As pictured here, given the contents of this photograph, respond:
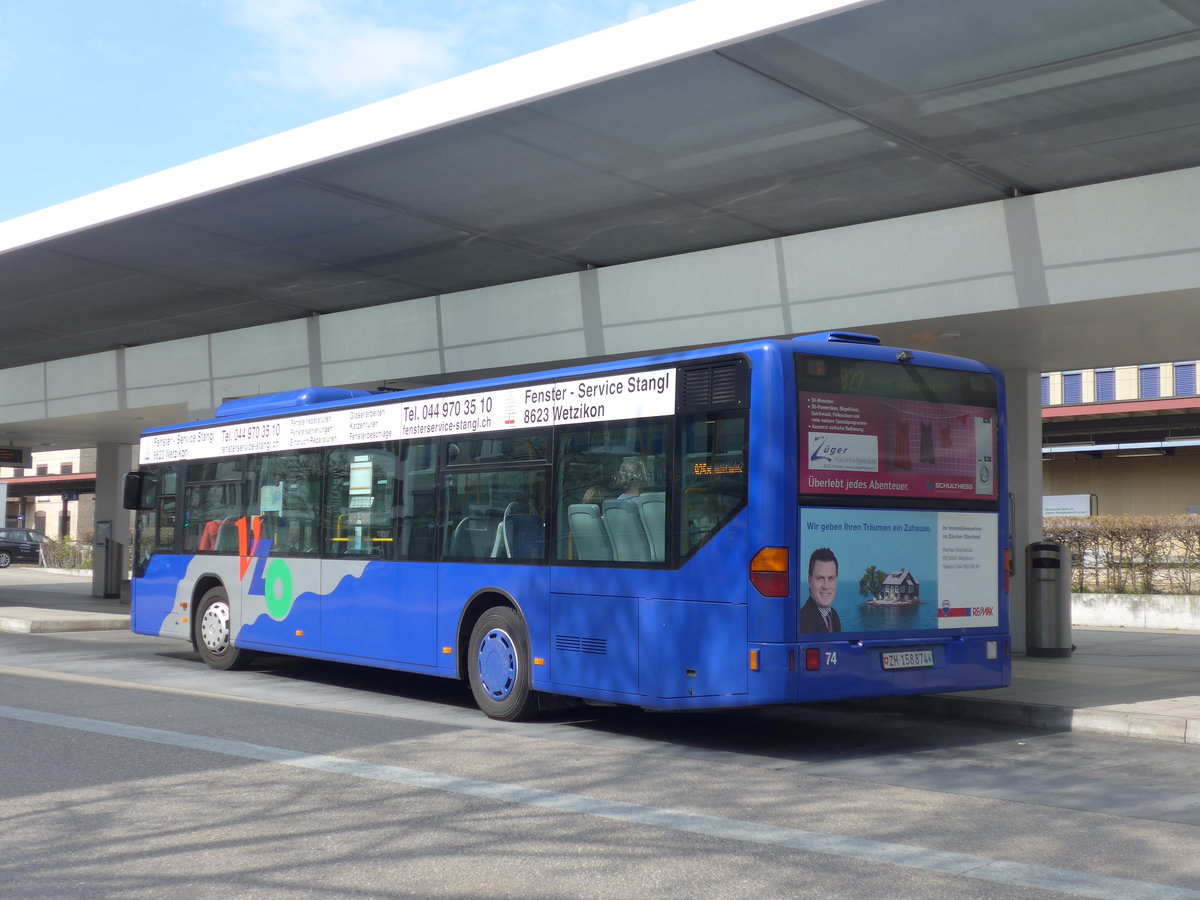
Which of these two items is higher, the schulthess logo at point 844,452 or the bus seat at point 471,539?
the schulthess logo at point 844,452

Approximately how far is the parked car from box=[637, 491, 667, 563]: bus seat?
5002 centimetres

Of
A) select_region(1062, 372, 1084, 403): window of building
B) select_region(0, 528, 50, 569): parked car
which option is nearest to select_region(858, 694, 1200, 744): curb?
select_region(0, 528, 50, 569): parked car

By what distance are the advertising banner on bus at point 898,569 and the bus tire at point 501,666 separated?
2659 millimetres

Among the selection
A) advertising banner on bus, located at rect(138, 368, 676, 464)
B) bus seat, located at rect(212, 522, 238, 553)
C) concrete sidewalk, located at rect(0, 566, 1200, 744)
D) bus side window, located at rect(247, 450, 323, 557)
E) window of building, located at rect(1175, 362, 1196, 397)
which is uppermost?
window of building, located at rect(1175, 362, 1196, 397)

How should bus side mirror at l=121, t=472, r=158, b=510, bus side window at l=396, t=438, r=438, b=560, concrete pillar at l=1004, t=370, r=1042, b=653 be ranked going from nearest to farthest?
bus side window at l=396, t=438, r=438, b=560 → concrete pillar at l=1004, t=370, r=1042, b=653 → bus side mirror at l=121, t=472, r=158, b=510

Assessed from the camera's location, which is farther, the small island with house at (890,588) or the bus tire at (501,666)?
the bus tire at (501,666)

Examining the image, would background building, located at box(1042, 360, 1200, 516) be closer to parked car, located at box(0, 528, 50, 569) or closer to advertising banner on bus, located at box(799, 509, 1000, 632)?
advertising banner on bus, located at box(799, 509, 1000, 632)

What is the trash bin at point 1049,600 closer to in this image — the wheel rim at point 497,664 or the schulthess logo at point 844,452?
the schulthess logo at point 844,452

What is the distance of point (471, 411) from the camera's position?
11.2m

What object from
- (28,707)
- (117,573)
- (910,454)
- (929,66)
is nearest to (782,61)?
(929,66)

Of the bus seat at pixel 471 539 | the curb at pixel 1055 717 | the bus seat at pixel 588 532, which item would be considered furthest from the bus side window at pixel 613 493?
the curb at pixel 1055 717

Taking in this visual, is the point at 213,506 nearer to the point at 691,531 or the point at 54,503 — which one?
the point at 691,531

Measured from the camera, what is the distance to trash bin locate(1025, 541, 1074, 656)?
1506 centimetres

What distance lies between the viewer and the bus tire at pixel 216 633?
1452 cm
